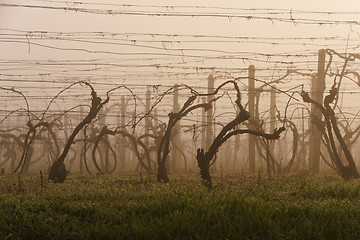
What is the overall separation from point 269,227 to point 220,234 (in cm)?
70

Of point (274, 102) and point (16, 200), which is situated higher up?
point (274, 102)

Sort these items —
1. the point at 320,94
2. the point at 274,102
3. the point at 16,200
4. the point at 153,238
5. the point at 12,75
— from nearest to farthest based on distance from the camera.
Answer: the point at 153,238 → the point at 16,200 → the point at 320,94 → the point at 12,75 → the point at 274,102

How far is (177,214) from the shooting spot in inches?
247

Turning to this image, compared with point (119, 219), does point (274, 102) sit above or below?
above

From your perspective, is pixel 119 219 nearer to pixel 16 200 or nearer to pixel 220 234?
pixel 220 234

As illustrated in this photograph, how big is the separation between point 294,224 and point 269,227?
1.57 feet

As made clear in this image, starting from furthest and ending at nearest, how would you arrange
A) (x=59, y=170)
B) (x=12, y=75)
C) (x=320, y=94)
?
(x=12, y=75) → (x=320, y=94) → (x=59, y=170)

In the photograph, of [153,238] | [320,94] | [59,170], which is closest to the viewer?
[153,238]

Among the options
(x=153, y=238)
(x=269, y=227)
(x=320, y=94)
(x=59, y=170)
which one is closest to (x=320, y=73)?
(x=320, y=94)

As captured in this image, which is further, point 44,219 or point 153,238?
point 44,219

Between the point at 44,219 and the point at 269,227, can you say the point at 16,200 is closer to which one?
the point at 44,219

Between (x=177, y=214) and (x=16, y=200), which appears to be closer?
(x=177, y=214)

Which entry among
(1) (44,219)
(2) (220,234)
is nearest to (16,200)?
(1) (44,219)

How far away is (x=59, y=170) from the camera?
467 inches
